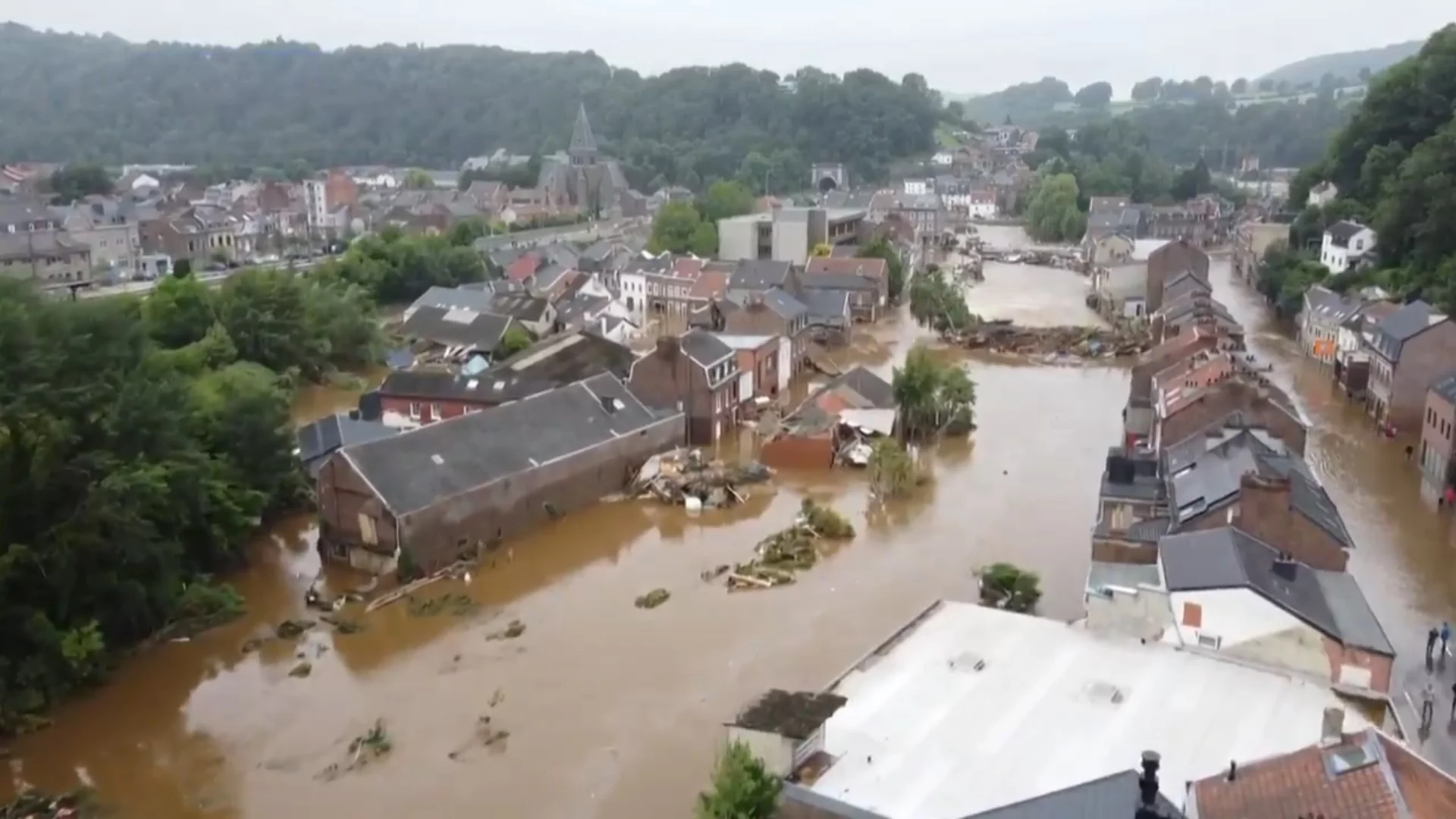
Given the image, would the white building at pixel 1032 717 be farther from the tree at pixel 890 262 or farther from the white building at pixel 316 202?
the white building at pixel 316 202

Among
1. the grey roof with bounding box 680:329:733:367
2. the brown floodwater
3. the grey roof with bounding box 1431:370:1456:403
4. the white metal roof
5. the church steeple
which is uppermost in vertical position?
the church steeple

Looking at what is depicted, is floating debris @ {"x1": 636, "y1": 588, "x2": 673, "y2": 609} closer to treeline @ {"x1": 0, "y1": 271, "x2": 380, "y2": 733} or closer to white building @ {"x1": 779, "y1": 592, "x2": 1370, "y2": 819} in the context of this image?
white building @ {"x1": 779, "y1": 592, "x2": 1370, "y2": 819}

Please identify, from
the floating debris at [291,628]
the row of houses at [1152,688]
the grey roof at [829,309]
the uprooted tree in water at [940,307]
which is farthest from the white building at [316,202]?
the row of houses at [1152,688]

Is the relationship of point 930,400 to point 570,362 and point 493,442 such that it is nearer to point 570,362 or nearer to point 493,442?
point 570,362

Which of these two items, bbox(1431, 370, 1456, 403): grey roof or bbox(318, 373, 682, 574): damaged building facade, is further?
bbox(1431, 370, 1456, 403): grey roof

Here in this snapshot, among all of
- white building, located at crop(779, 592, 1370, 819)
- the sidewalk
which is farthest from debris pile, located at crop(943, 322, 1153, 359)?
white building, located at crop(779, 592, 1370, 819)

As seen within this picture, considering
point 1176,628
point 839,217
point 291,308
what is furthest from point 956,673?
point 839,217
